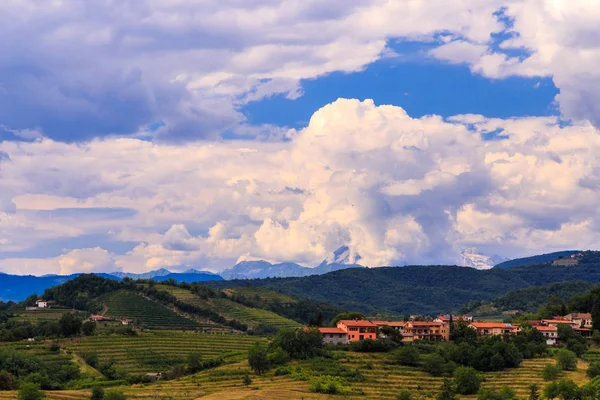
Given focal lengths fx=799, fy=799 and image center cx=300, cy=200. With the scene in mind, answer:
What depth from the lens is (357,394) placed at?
320 ft

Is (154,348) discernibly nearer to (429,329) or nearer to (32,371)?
(32,371)

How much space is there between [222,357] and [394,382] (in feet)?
95.4

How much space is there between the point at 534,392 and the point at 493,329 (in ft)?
137

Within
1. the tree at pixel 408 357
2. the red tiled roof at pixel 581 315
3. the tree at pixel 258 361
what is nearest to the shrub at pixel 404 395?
the tree at pixel 408 357

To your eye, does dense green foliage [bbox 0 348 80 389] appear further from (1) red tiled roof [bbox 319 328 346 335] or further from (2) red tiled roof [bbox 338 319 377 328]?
(2) red tiled roof [bbox 338 319 377 328]

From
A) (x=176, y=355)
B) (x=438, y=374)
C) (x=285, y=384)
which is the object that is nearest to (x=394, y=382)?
(x=438, y=374)

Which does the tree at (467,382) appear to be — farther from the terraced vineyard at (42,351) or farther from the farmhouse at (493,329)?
the terraced vineyard at (42,351)

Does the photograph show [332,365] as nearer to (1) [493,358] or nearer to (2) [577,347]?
(1) [493,358]

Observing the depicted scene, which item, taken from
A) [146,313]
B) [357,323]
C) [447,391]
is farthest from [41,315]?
[447,391]

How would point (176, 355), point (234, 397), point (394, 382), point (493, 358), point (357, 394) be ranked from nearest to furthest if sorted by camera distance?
point (234, 397) < point (357, 394) < point (394, 382) < point (493, 358) < point (176, 355)

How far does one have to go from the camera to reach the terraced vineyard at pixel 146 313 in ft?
578

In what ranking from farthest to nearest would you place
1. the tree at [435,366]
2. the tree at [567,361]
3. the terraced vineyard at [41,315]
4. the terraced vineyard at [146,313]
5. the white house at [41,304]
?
the white house at [41,304] → the terraced vineyard at [146,313] → the terraced vineyard at [41,315] → the tree at [567,361] → the tree at [435,366]

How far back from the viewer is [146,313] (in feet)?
603

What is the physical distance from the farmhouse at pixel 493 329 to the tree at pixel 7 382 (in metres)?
72.3
